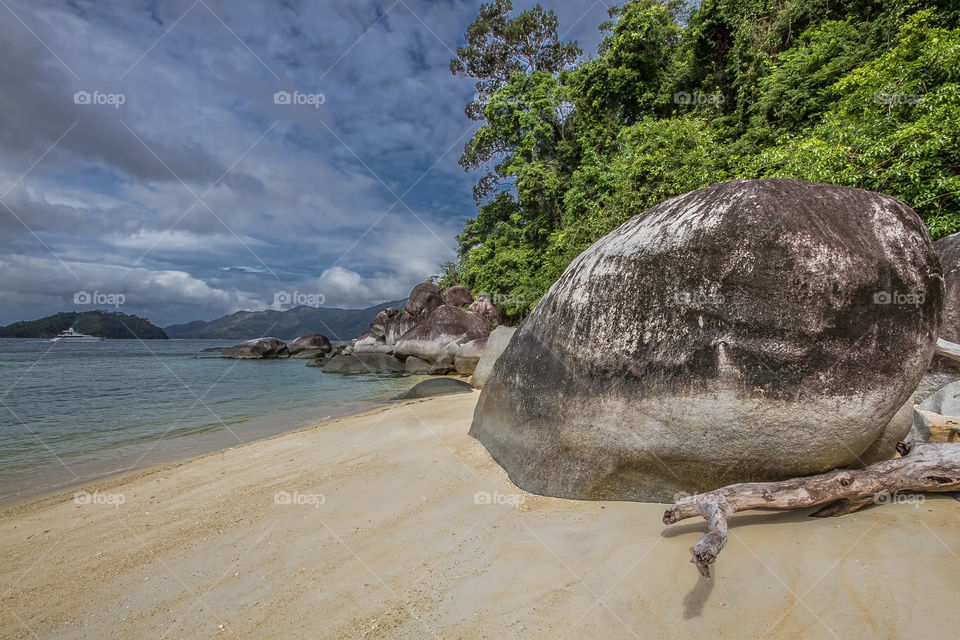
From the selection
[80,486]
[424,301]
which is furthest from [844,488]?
[424,301]

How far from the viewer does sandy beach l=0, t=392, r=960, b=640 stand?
210 centimetres

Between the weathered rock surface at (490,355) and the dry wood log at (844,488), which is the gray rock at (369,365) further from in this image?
the dry wood log at (844,488)

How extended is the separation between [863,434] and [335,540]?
393cm

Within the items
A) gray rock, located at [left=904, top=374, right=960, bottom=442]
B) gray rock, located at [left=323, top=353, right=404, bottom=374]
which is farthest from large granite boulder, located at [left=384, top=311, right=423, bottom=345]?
gray rock, located at [left=904, top=374, right=960, bottom=442]

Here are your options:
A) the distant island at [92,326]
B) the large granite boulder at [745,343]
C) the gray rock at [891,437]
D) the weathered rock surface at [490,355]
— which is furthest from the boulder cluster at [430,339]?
the distant island at [92,326]

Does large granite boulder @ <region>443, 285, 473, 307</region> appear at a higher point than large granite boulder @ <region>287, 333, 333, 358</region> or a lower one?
higher

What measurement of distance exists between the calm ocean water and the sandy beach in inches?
125

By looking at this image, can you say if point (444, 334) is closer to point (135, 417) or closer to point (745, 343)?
point (135, 417)

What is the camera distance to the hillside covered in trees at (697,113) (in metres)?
7.61

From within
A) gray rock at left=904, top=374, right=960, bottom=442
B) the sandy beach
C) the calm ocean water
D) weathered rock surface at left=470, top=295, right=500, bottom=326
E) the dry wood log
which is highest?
weathered rock surface at left=470, top=295, right=500, bottom=326

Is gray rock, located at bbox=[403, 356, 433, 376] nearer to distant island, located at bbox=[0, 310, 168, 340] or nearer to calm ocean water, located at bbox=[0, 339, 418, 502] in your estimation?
calm ocean water, located at bbox=[0, 339, 418, 502]

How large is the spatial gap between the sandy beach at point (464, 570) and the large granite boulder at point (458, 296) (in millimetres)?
22789

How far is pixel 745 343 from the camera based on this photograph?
2971mm

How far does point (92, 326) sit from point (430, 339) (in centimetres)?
8067
